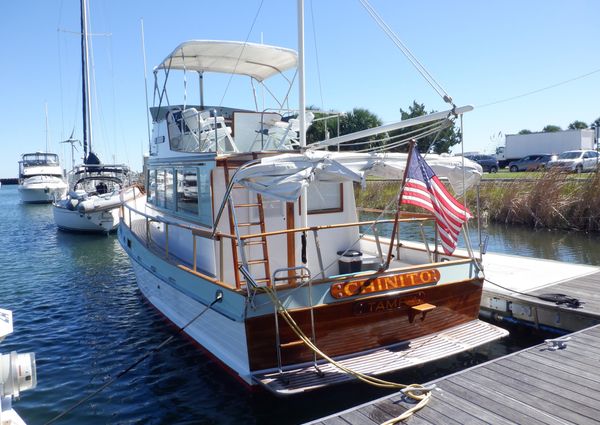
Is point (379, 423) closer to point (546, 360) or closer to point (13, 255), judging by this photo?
point (546, 360)

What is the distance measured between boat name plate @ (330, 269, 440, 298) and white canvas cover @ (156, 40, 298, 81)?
5.18 metres

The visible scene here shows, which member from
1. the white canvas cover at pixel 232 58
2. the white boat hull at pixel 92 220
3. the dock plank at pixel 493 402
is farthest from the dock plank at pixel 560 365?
the white boat hull at pixel 92 220

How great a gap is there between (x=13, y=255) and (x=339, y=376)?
53.7ft

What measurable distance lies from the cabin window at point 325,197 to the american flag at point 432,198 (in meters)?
2.37

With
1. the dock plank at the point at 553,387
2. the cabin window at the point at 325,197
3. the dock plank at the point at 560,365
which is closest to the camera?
the dock plank at the point at 553,387

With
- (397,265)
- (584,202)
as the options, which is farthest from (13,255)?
(584,202)

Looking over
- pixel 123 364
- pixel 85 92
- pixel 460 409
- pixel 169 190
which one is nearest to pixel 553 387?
pixel 460 409

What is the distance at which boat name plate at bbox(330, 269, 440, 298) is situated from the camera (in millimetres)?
5977

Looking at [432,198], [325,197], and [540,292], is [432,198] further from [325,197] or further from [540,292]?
[540,292]

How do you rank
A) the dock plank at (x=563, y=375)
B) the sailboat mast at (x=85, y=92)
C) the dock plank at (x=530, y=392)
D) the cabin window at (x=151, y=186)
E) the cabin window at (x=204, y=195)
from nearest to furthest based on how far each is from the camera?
the dock plank at (x=530, y=392), the dock plank at (x=563, y=375), the cabin window at (x=204, y=195), the cabin window at (x=151, y=186), the sailboat mast at (x=85, y=92)

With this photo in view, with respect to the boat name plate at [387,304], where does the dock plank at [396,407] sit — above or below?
below

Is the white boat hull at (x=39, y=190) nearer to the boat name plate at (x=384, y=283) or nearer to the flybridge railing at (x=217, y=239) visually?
the flybridge railing at (x=217, y=239)

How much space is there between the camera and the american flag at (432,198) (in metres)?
5.64

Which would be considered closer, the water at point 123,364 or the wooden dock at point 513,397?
the wooden dock at point 513,397
